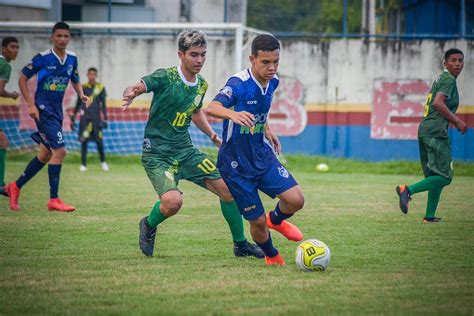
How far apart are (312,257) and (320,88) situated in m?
14.3

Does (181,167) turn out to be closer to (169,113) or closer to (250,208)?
(169,113)

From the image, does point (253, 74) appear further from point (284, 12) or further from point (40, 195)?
point (284, 12)

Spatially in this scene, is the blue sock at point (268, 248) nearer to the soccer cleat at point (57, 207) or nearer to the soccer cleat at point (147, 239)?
the soccer cleat at point (147, 239)

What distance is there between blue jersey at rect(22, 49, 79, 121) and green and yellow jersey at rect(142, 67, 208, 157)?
136 inches

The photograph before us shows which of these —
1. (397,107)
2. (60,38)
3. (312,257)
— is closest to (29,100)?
(60,38)

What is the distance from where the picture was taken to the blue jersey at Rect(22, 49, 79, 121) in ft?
35.9

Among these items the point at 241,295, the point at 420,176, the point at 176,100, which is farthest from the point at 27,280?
the point at 420,176

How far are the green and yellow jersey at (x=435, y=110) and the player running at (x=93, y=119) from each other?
934 cm

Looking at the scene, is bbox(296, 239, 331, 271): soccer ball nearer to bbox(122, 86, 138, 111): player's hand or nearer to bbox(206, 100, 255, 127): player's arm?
bbox(206, 100, 255, 127): player's arm

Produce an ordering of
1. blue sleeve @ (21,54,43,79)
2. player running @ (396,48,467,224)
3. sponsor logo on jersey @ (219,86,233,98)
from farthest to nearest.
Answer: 1. blue sleeve @ (21,54,43,79)
2. player running @ (396,48,467,224)
3. sponsor logo on jersey @ (219,86,233,98)

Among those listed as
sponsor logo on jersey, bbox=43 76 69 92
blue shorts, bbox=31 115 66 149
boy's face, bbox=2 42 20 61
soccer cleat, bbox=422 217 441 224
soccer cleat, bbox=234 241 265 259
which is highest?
boy's face, bbox=2 42 20 61

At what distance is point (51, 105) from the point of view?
1097cm

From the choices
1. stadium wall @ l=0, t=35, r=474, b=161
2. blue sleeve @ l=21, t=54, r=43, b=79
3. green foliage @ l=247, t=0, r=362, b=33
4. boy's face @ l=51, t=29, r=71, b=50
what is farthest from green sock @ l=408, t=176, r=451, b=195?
green foliage @ l=247, t=0, r=362, b=33

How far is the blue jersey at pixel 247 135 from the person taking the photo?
281 inches
